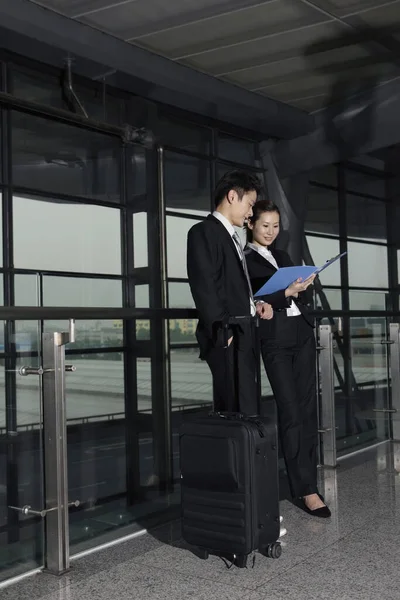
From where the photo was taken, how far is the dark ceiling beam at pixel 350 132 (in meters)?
8.48

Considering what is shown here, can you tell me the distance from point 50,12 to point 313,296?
125 inches

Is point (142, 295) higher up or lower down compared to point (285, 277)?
higher up

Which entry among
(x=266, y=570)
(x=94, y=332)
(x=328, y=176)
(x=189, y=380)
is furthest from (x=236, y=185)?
(x=328, y=176)

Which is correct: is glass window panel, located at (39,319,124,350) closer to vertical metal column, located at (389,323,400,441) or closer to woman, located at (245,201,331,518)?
woman, located at (245,201,331,518)

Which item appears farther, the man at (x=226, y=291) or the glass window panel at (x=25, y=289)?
the glass window panel at (x=25, y=289)

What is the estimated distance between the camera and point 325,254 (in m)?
13.9

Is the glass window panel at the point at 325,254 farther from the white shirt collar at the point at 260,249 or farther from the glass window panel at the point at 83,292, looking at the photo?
the white shirt collar at the point at 260,249

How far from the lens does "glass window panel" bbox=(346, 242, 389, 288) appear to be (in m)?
14.6

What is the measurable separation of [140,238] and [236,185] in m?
9.64

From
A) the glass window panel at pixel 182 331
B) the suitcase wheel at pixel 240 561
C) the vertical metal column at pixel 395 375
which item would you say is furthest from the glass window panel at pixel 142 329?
the vertical metal column at pixel 395 375

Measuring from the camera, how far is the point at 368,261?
14680mm

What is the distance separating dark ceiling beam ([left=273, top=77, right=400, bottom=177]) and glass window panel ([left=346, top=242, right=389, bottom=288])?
454 cm

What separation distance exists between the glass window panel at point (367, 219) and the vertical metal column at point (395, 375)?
8352 millimetres

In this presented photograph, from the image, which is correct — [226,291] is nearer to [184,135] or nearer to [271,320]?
[271,320]
